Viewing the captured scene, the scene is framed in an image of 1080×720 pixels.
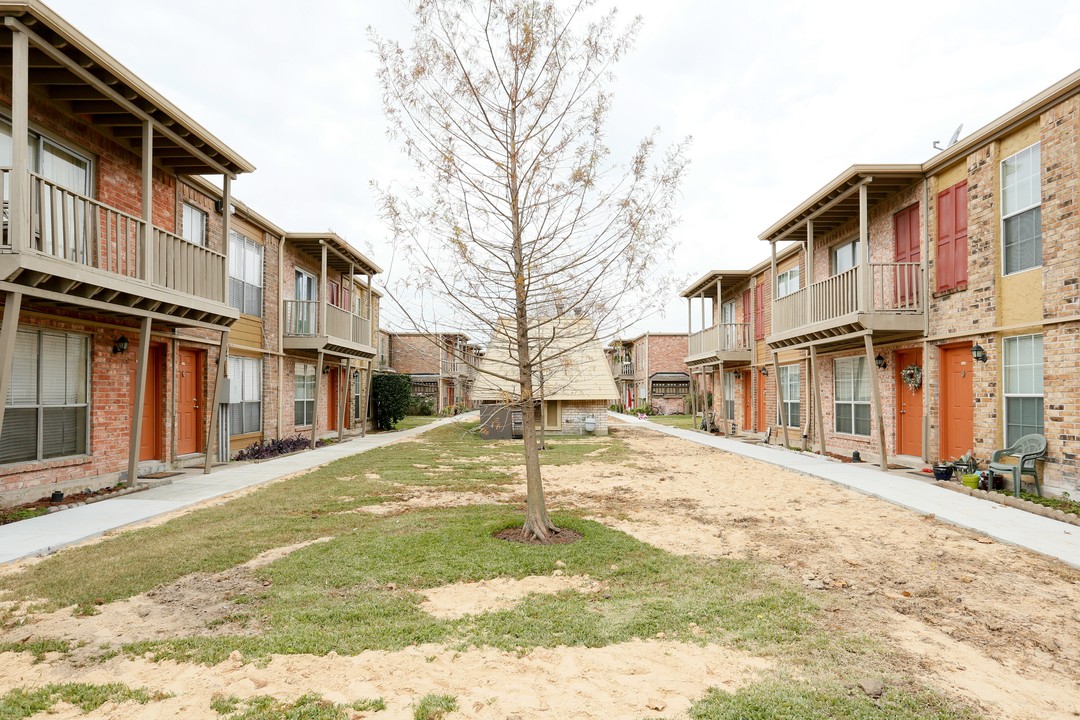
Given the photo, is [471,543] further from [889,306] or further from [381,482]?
[889,306]

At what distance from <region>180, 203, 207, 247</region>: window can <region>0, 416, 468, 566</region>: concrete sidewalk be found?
188 inches

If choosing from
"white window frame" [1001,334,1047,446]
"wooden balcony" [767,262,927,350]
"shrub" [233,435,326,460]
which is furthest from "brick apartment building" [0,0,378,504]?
"white window frame" [1001,334,1047,446]

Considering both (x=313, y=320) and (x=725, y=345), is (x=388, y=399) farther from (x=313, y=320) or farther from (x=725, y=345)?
(x=725, y=345)

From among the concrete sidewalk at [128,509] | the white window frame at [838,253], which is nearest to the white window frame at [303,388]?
the concrete sidewalk at [128,509]

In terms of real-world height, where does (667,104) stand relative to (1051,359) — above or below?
above

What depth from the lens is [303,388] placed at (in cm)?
1922

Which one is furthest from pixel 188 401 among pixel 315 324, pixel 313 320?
pixel 313 320

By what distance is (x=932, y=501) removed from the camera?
8609 millimetres

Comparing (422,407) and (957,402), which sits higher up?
(957,402)

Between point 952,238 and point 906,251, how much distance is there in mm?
1518

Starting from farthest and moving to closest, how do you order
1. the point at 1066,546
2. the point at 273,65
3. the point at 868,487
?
the point at 273,65, the point at 868,487, the point at 1066,546

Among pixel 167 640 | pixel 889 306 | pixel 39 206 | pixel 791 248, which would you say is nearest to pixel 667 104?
pixel 167 640

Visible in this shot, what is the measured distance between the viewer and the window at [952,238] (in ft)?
35.4

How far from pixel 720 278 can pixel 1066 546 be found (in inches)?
661
